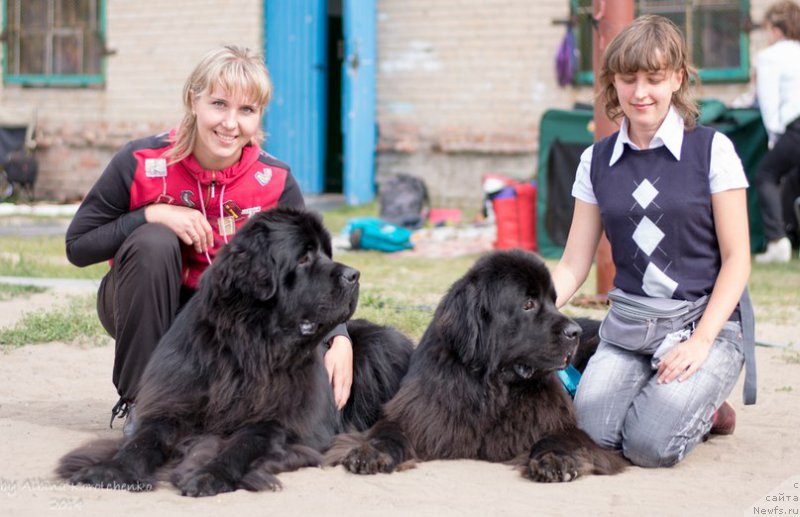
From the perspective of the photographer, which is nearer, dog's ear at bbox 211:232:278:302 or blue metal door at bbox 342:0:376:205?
dog's ear at bbox 211:232:278:302

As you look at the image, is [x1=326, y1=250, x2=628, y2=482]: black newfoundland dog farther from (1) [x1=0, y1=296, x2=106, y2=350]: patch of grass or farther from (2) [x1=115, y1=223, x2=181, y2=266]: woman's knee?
(1) [x1=0, y1=296, x2=106, y2=350]: patch of grass

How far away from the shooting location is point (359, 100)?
12.5 meters

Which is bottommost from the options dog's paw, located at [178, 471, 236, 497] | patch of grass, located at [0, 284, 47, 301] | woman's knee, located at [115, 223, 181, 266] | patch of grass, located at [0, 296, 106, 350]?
dog's paw, located at [178, 471, 236, 497]

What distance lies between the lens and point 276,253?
11.4 ft

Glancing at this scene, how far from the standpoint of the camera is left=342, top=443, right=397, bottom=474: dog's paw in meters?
3.55

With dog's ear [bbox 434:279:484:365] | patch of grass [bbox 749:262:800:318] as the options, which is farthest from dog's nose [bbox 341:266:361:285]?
patch of grass [bbox 749:262:800:318]

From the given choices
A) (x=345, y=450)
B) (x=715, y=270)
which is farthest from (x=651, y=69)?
(x=345, y=450)

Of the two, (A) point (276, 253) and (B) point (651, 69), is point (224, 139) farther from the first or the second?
(B) point (651, 69)

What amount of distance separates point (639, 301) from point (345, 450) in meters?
1.24

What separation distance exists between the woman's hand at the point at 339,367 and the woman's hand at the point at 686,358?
3.87ft

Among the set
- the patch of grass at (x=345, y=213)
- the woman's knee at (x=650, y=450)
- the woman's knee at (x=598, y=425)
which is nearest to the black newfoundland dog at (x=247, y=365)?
the woman's knee at (x=598, y=425)

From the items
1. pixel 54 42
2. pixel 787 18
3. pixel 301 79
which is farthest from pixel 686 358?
pixel 54 42

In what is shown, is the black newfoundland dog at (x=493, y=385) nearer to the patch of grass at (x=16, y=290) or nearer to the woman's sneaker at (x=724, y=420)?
the woman's sneaker at (x=724, y=420)

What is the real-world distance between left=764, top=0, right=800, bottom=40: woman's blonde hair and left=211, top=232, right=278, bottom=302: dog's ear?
7.05m
